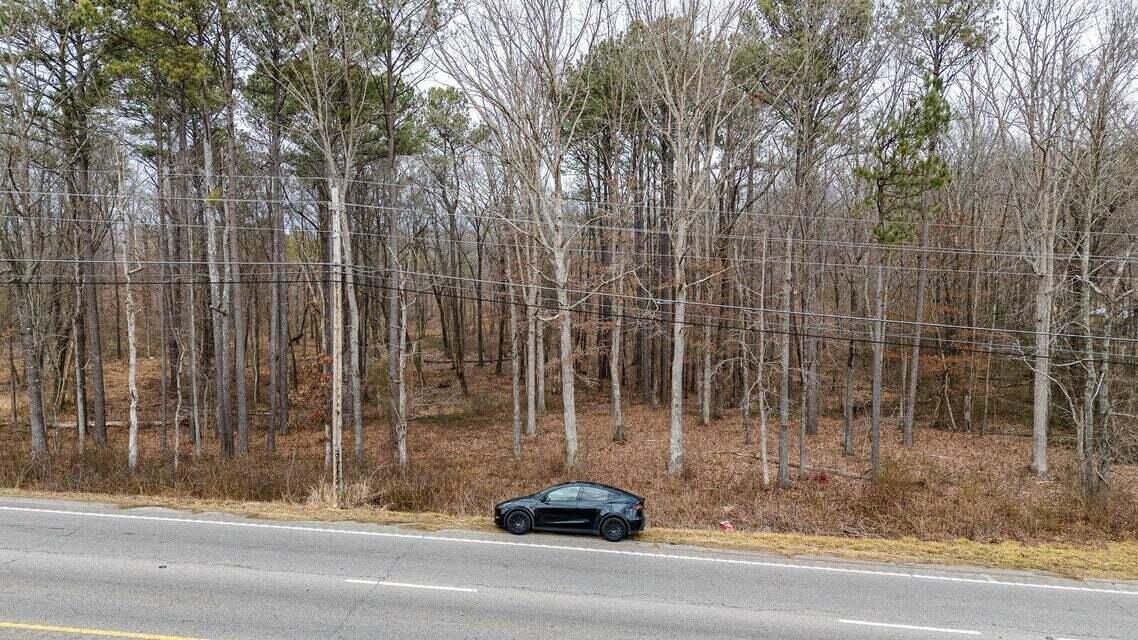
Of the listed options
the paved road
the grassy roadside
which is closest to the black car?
the paved road

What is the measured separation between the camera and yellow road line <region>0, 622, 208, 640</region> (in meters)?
7.32

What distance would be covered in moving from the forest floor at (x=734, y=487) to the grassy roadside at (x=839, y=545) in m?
0.05

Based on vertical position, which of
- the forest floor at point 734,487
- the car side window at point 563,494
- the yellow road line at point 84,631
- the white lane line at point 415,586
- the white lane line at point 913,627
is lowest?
the forest floor at point 734,487

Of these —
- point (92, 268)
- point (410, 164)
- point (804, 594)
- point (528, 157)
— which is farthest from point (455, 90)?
point (804, 594)

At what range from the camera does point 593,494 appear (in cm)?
1198

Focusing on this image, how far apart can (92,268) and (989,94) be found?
30.8m

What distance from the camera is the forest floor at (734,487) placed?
1242 centimetres

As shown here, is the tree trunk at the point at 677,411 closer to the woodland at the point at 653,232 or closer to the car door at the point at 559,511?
the woodland at the point at 653,232

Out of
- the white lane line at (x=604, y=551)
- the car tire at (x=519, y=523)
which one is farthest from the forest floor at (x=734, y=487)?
the car tire at (x=519, y=523)

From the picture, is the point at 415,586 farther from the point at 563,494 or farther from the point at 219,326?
the point at 219,326

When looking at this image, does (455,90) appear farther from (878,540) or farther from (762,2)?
(878,540)

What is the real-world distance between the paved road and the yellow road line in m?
0.02

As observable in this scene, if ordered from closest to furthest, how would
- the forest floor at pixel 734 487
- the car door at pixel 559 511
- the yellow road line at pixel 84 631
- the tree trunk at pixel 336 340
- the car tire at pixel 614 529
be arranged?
the yellow road line at pixel 84 631
the car tire at pixel 614 529
the car door at pixel 559 511
the forest floor at pixel 734 487
the tree trunk at pixel 336 340

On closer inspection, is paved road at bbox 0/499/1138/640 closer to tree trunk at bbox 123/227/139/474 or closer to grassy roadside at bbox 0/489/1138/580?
grassy roadside at bbox 0/489/1138/580
